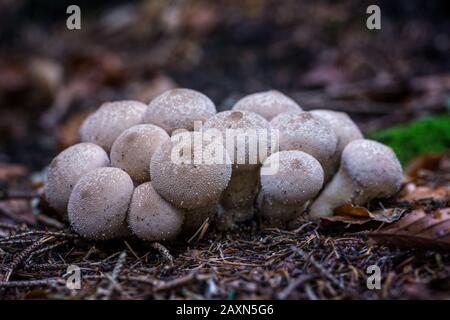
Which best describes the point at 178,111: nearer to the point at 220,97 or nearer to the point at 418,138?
the point at 418,138

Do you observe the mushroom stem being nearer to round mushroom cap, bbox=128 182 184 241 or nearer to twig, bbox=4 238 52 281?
round mushroom cap, bbox=128 182 184 241

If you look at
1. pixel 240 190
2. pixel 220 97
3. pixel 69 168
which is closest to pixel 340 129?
pixel 240 190

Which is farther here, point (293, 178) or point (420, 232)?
point (293, 178)

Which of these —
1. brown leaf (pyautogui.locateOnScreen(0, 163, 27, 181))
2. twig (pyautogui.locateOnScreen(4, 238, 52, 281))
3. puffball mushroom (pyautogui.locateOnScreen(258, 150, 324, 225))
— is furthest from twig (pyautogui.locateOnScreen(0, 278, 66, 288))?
brown leaf (pyautogui.locateOnScreen(0, 163, 27, 181))

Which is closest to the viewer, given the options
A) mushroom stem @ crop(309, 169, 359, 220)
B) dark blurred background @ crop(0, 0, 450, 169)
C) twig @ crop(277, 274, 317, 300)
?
twig @ crop(277, 274, 317, 300)

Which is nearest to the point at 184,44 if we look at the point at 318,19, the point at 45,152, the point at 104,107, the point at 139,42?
the point at 139,42

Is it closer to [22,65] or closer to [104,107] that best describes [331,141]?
[104,107]
